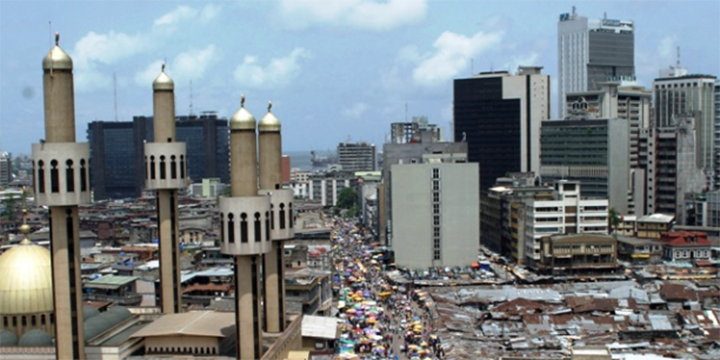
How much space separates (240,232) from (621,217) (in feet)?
302

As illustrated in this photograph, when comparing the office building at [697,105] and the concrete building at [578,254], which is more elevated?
the office building at [697,105]

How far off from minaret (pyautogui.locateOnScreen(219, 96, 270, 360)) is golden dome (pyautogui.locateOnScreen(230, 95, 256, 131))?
191 cm

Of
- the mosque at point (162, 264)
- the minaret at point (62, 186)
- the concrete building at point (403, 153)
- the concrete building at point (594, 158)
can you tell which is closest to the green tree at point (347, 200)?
the concrete building at point (403, 153)

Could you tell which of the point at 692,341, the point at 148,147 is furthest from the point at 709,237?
the point at 148,147

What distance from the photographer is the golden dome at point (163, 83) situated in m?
42.2

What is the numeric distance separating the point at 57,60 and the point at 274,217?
44.5ft

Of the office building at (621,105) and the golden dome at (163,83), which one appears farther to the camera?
the office building at (621,105)

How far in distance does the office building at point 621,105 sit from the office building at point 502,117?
6.17 metres

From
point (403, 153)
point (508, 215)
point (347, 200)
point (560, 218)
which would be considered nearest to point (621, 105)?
point (403, 153)

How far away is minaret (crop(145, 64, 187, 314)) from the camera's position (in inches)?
1654

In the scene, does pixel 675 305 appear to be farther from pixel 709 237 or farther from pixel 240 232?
pixel 240 232

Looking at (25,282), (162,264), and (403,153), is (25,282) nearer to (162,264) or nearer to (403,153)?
(162,264)

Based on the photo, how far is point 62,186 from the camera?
107 feet

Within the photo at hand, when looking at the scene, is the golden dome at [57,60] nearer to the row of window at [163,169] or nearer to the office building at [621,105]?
the row of window at [163,169]
